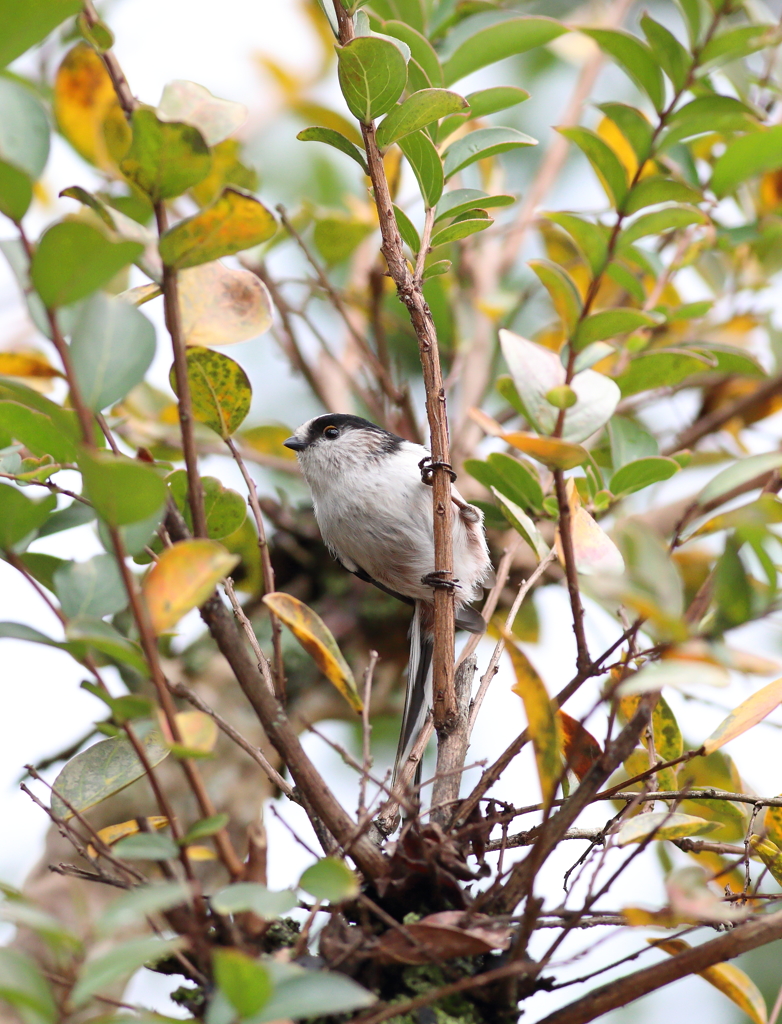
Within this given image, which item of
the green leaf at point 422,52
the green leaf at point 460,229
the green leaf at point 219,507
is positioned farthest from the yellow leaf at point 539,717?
the green leaf at point 422,52

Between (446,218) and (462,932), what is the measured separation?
0.71 metres

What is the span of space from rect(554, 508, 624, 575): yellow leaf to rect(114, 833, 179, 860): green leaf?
430mm

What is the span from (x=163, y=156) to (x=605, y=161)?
60 cm

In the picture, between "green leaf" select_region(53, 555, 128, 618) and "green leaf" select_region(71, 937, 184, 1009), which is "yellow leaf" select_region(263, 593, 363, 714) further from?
"green leaf" select_region(71, 937, 184, 1009)

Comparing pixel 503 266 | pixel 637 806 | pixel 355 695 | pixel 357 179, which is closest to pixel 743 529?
pixel 355 695

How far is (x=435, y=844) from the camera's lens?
30.0 inches

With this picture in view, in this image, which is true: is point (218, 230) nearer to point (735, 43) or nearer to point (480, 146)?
point (480, 146)

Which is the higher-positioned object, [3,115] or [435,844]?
[3,115]

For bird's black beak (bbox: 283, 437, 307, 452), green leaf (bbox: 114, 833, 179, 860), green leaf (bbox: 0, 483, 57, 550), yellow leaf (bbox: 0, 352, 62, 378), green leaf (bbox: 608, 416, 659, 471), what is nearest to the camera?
green leaf (bbox: 114, 833, 179, 860)

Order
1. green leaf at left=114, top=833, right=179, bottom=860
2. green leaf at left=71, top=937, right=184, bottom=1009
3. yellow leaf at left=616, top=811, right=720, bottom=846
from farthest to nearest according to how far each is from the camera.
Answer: yellow leaf at left=616, top=811, right=720, bottom=846 < green leaf at left=114, top=833, right=179, bottom=860 < green leaf at left=71, top=937, right=184, bottom=1009

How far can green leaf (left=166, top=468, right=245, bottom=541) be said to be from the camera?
934 mm

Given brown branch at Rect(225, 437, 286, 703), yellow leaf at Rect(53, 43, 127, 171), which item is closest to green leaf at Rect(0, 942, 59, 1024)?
brown branch at Rect(225, 437, 286, 703)

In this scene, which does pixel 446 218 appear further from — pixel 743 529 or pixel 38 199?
pixel 38 199

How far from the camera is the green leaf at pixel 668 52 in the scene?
3.35 feet
